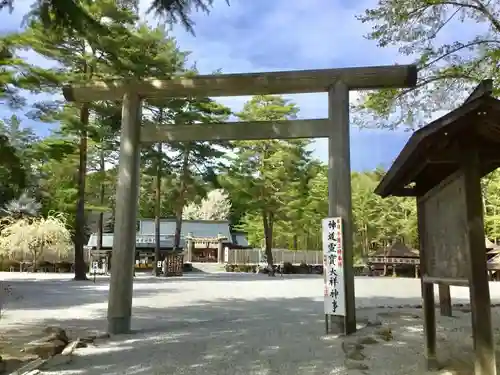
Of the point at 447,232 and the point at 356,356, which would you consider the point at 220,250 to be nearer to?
the point at 356,356

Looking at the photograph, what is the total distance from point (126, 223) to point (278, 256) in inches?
1029

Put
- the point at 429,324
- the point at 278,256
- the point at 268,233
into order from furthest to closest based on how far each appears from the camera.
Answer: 1. the point at 278,256
2. the point at 268,233
3. the point at 429,324

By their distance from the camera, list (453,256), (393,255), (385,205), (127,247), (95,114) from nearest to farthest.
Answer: (453,256) < (127,247) < (95,114) < (393,255) < (385,205)

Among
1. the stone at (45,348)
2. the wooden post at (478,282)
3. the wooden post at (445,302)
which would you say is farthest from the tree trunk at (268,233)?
the wooden post at (478,282)

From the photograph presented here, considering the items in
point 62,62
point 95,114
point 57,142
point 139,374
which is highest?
point 62,62

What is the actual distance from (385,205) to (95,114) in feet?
64.7

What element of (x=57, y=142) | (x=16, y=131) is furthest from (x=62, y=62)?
(x=16, y=131)

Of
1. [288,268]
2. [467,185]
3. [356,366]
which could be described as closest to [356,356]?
[356,366]

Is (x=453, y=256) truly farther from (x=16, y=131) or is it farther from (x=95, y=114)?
(x=16, y=131)

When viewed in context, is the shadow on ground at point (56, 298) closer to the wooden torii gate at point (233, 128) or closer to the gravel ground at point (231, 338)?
the gravel ground at point (231, 338)

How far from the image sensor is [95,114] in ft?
63.1

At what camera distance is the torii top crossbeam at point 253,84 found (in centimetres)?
664

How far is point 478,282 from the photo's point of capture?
133 inches

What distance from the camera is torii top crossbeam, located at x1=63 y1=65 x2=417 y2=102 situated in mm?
6645
